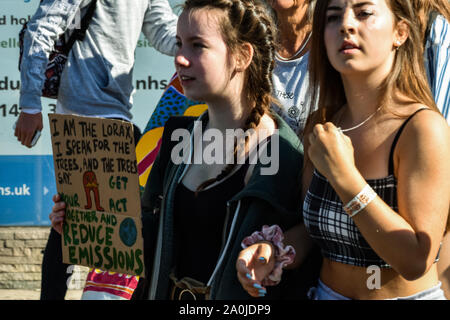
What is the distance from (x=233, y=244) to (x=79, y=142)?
799 millimetres

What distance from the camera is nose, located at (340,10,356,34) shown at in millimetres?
2148

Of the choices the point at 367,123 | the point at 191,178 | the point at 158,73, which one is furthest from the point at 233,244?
the point at 158,73

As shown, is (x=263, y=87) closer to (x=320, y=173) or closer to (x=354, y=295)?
(x=320, y=173)

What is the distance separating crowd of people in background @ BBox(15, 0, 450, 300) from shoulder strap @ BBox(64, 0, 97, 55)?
1212 mm

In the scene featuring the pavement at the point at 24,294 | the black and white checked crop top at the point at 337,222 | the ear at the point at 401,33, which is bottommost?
the pavement at the point at 24,294

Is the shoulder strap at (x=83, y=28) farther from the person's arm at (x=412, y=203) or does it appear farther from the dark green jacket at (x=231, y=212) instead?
the person's arm at (x=412, y=203)

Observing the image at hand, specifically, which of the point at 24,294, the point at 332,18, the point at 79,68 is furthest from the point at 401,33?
the point at 24,294

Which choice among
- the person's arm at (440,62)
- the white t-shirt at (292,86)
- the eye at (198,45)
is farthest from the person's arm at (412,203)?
the white t-shirt at (292,86)

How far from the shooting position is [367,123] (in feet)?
7.23

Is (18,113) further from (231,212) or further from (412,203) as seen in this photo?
(412,203)

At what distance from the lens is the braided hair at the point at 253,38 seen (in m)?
2.62

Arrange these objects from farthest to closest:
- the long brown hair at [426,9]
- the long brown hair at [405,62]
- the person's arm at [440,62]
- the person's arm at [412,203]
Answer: the person's arm at [440,62] → the long brown hair at [426,9] → the long brown hair at [405,62] → the person's arm at [412,203]

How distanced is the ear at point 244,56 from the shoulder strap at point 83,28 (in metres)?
1.44

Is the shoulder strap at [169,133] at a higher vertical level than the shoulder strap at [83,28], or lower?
lower
